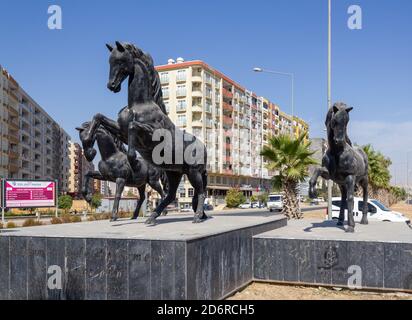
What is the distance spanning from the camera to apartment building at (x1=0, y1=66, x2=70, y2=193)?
217 feet

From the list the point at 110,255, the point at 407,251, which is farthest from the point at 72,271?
the point at 407,251

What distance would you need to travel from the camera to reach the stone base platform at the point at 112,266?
5.91 m

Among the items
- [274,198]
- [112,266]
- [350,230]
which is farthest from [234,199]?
[112,266]

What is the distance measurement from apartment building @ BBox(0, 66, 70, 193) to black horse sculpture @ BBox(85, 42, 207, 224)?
61.7 metres

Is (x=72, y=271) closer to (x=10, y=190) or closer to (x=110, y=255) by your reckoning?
(x=110, y=255)

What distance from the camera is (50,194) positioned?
28797 mm

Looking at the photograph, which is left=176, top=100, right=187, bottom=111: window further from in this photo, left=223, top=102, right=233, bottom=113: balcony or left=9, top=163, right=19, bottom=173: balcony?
left=9, top=163, right=19, bottom=173: balcony

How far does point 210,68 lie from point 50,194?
155 feet

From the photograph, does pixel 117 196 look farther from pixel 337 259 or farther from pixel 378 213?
pixel 378 213

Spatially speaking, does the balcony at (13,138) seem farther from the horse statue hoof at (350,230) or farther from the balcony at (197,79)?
the horse statue hoof at (350,230)

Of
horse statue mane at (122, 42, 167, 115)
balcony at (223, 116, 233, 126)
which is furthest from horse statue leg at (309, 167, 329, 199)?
balcony at (223, 116, 233, 126)

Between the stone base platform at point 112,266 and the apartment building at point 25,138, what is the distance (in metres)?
62.8

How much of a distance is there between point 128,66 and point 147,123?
3.91ft

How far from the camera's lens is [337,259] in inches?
322
